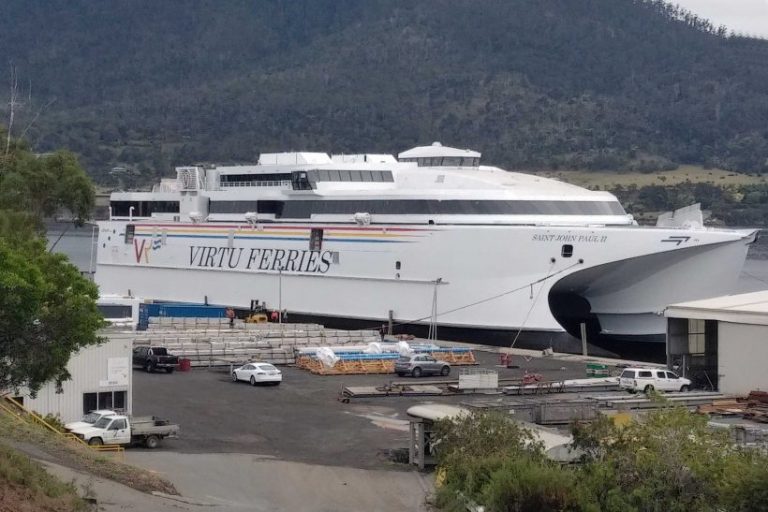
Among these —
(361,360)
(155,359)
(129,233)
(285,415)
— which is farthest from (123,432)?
(129,233)

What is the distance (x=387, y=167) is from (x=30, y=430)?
79.8ft

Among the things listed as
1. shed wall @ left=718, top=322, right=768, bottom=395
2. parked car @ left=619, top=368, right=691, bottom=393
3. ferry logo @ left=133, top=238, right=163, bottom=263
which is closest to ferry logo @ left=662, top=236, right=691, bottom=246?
parked car @ left=619, top=368, right=691, bottom=393

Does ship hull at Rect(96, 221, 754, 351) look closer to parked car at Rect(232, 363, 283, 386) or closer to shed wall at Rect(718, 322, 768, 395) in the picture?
parked car at Rect(232, 363, 283, 386)

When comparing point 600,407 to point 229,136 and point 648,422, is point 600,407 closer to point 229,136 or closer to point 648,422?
point 648,422

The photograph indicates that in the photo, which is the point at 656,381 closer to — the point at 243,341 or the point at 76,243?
the point at 243,341

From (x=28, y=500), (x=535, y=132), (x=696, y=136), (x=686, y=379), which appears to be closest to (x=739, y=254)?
(x=686, y=379)

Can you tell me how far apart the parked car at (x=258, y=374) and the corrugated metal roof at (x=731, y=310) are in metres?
8.71

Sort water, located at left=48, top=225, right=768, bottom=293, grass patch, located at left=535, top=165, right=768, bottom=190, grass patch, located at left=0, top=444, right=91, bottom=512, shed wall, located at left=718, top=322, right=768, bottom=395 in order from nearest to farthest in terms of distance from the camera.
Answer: grass patch, located at left=0, top=444, right=91, bottom=512, shed wall, located at left=718, top=322, right=768, bottom=395, water, located at left=48, top=225, right=768, bottom=293, grass patch, located at left=535, top=165, right=768, bottom=190

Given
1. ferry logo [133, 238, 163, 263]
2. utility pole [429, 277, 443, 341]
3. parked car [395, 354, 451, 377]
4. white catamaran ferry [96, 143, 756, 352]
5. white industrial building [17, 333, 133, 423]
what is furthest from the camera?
ferry logo [133, 238, 163, 263]

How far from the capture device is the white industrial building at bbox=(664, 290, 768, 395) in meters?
24.6

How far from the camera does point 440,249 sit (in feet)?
127

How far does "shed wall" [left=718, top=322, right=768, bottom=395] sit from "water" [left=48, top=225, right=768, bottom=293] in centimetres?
1271

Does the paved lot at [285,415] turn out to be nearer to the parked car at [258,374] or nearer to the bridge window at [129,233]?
the parked car at [258,374]

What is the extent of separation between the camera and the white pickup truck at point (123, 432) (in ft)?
71.7
